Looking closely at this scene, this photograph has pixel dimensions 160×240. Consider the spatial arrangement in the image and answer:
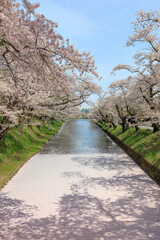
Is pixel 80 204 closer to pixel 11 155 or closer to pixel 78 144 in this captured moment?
pixel 11 155

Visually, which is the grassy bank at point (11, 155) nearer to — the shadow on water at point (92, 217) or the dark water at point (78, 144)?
the dark water at point (78, 144)

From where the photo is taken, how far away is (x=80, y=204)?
9.94 metres

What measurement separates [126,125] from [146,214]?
2792 cm

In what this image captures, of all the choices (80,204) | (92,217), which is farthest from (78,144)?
(92,217)

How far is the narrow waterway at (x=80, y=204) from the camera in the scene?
24.4ft

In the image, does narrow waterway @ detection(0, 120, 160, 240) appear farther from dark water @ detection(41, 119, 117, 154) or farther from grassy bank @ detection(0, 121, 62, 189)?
dark water @ detection(41, 119, 117, 154)

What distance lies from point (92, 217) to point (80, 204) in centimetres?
145

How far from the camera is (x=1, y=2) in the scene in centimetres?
566

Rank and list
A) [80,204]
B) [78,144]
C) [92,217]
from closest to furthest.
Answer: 1. [92,217]
2. [80,204]
3. [78,144]

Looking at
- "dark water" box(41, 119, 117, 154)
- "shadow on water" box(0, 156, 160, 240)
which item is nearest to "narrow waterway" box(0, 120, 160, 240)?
"shadow on water" box(0, 156, 160, 240)

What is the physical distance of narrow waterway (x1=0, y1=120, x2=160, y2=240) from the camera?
293 inches

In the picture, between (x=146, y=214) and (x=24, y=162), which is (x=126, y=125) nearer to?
(x=24, y=162)

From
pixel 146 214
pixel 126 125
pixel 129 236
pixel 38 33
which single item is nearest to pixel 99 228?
pixel 129 236

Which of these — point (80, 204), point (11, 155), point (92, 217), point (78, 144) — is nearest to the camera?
point (92, 217)
